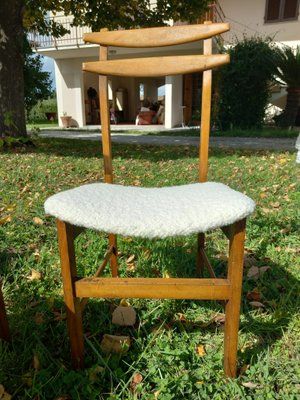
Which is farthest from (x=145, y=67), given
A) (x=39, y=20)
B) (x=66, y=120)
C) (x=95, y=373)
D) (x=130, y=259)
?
(x=66, y=120)

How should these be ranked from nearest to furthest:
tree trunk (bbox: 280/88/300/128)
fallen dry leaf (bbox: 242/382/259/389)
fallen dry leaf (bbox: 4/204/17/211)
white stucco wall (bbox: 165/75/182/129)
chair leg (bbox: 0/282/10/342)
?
fallen dry leaf (bbox: 242/382/259/389) < chair leg (bbox: 0/282/10/342) < fallen dry leaf (bbox: 4/204/17/211) < tree trunk (bbox: 280/88/300/128) < white stucco wall (bbox: 165/75/182/129)

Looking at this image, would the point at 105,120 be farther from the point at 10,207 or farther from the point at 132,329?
the point at 10,207

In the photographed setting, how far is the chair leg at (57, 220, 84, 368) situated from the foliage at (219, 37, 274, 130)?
29.1ft

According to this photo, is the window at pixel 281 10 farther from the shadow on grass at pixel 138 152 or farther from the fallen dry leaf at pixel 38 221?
the fallen dry leaf at pixel 38 221

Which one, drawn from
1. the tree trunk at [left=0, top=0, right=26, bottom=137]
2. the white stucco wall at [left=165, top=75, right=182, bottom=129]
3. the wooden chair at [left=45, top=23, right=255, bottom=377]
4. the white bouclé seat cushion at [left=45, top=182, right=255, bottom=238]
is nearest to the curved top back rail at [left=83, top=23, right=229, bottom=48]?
the wooden chair at [left=45, top=23, right=255, bottom=377]

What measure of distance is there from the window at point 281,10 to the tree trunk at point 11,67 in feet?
33.9

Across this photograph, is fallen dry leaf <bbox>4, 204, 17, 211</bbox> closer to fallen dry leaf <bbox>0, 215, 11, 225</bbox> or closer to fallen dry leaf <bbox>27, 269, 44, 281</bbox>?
fallen dry leaf <bbox>0, 215, 11, 225</bbox>

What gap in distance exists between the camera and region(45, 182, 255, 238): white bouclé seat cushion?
34.9 inches

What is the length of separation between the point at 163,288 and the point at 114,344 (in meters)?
0.43

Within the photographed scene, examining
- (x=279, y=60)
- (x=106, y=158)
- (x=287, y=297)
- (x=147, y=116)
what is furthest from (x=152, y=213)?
(x=147, y=116)

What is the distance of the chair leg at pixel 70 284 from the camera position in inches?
39.4

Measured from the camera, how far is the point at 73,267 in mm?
1049

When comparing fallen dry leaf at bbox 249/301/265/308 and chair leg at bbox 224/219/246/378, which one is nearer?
chair leg at bbox 224/219/246/378

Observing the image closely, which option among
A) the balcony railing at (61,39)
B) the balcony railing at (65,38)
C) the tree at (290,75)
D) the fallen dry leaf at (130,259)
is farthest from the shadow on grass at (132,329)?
the balcony railing at (61,39)
